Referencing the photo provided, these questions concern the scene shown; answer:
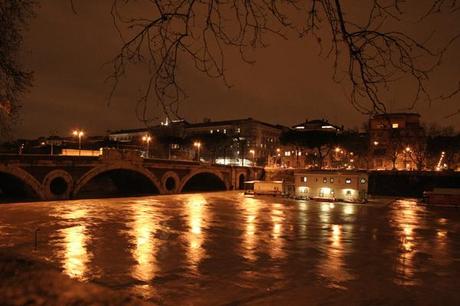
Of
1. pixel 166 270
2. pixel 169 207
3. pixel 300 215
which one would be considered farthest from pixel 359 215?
pixel 166 270

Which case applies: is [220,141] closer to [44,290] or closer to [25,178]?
[25,178]

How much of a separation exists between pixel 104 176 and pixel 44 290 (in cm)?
6542

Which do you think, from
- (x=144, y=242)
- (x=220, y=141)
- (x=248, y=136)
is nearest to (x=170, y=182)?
(x=144, y=242)

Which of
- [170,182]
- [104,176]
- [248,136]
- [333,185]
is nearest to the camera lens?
[333,185]

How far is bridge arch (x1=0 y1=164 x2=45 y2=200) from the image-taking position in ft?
150

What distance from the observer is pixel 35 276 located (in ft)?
45.9

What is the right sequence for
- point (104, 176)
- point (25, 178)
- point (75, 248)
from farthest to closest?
point (104, 176), point (25, 178), point (75, 248)

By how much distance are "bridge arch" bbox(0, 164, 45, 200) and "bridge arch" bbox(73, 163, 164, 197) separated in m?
4.71

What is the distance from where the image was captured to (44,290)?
12922mm

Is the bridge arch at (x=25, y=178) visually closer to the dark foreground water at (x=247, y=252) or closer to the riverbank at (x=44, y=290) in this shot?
the dark foreground water at (x=247, y=252)

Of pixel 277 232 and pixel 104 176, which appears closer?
pixel 277 232

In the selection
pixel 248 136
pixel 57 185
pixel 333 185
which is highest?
pixel 248 136

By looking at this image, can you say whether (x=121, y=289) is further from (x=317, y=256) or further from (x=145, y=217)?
(x=145, y=217)

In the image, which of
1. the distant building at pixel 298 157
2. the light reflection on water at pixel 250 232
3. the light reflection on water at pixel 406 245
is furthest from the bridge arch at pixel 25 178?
the distant building at pixel 298 157
